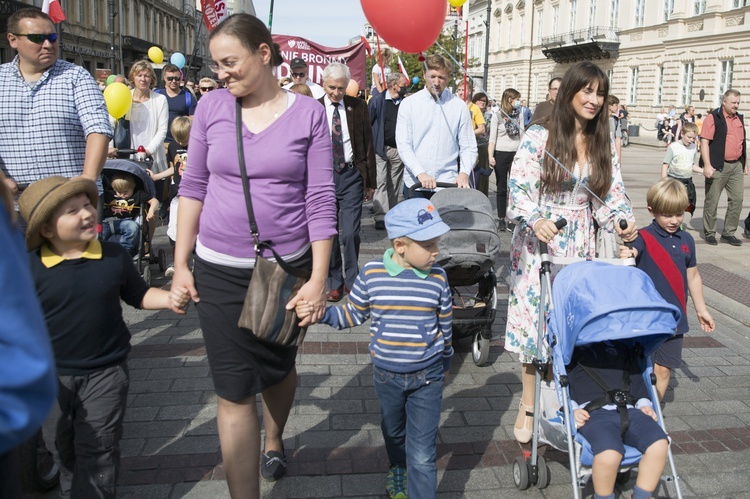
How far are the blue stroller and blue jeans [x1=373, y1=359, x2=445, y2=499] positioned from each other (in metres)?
0.57

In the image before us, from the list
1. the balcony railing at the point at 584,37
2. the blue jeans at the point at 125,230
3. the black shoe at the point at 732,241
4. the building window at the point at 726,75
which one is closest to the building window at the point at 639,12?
the balcony railing at the point at 584,37

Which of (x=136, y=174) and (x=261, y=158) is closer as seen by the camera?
(x=261, y=158)

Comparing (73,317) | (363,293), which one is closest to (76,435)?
(73,317)

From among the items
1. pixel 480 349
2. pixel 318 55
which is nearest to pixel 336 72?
pixel 480 349

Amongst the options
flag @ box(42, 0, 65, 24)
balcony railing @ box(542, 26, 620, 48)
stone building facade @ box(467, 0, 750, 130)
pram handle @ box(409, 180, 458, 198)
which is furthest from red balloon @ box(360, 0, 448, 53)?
balcony railing @ box(542, 26, 620, 48)

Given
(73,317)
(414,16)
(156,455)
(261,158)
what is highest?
(414,16)

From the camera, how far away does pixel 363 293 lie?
10.4 ft

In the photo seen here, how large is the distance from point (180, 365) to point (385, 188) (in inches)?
240

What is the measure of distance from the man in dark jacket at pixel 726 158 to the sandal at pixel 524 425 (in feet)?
24.4

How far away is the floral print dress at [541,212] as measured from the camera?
3750 mm

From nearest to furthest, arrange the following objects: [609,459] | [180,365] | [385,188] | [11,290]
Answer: [11,290] → [609,459] → [180,365] → [385,188]

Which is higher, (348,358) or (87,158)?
(87,158)

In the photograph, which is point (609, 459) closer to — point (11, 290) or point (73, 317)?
point (73, 317)

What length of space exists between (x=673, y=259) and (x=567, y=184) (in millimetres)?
919
